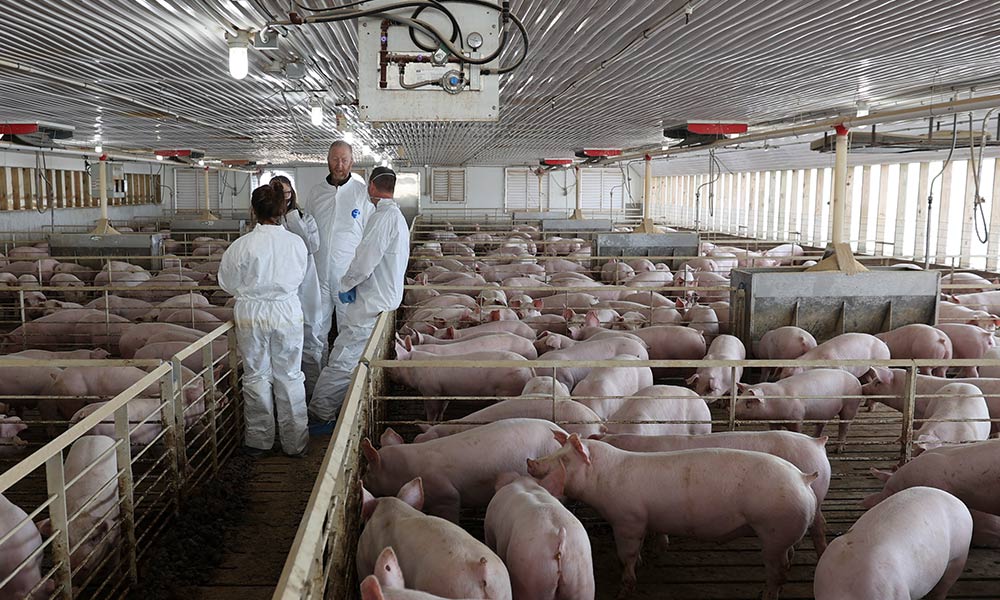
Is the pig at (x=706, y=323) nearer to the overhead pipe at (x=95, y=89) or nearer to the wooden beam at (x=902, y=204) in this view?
the overhead pipe at (x=95, y=89)

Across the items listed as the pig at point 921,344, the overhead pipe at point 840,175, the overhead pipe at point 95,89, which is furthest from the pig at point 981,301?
the overhead pipe at point 95,89

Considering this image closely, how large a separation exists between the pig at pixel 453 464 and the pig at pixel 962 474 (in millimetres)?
1685

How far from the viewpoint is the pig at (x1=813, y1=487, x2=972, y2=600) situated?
106 inches


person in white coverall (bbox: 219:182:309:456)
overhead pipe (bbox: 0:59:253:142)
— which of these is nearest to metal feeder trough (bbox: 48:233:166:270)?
overhead pipe (bbox: 0:59:253:142)

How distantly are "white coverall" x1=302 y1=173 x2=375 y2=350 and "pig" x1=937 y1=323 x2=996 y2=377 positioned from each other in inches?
191

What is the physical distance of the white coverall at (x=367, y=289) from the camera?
5.18 meters

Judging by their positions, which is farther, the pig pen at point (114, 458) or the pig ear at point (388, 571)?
the pig pen at point (114, 458)

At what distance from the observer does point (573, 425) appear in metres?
4.07

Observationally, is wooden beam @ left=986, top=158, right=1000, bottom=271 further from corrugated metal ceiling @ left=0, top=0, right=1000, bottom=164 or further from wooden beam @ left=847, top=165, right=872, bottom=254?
wooden beam @ left=847, top=165, right=872, bottom=254

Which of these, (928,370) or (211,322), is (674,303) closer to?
(928,370)

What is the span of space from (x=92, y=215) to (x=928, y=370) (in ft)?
67.4

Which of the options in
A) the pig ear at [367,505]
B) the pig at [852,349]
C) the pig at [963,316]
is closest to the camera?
the pig ear at [367,505]

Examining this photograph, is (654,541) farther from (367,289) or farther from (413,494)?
(367,289)

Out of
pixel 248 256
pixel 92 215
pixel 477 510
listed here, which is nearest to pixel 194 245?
pixel 92 215
